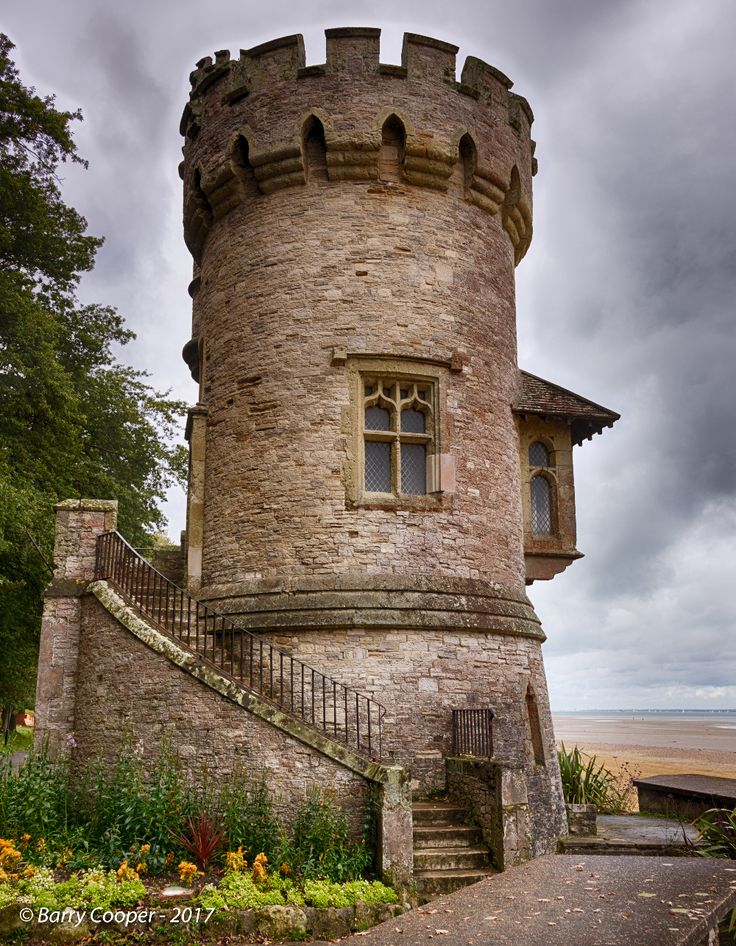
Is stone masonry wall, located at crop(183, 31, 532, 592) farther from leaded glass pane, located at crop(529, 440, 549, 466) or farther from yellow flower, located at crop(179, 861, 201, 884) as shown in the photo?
yellow flower, located at crop(179, 861, 201, 884)

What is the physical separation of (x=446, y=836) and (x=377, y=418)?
5.55 meters

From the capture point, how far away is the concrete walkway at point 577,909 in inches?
266

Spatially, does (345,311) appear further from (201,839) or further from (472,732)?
(201,839)

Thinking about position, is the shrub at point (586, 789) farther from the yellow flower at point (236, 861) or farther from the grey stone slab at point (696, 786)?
the yellow flower at point (236, 861)

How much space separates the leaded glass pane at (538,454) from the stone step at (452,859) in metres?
6.60

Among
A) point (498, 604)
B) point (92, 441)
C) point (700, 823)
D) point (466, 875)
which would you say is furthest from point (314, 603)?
point (92, 441)

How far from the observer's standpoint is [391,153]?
12.4 m

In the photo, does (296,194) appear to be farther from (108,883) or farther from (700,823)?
(700,823)

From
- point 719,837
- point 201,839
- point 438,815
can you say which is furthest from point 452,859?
point 719,837

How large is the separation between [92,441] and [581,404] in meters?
10.8

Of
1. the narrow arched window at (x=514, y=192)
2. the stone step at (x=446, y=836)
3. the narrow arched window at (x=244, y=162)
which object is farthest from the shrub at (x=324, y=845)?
the narrow arched window at (x=514, y=192)

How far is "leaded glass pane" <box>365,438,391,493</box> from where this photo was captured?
11.7 meters

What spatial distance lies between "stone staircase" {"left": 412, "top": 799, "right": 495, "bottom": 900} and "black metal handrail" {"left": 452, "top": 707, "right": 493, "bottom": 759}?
84 centimetres

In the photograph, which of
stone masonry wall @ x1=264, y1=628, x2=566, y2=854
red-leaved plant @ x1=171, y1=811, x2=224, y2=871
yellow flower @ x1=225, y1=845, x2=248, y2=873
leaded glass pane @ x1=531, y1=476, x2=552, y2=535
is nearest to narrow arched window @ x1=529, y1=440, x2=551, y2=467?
leaded glass pane @ x1=531, y1=476, x2=552, y2=535
